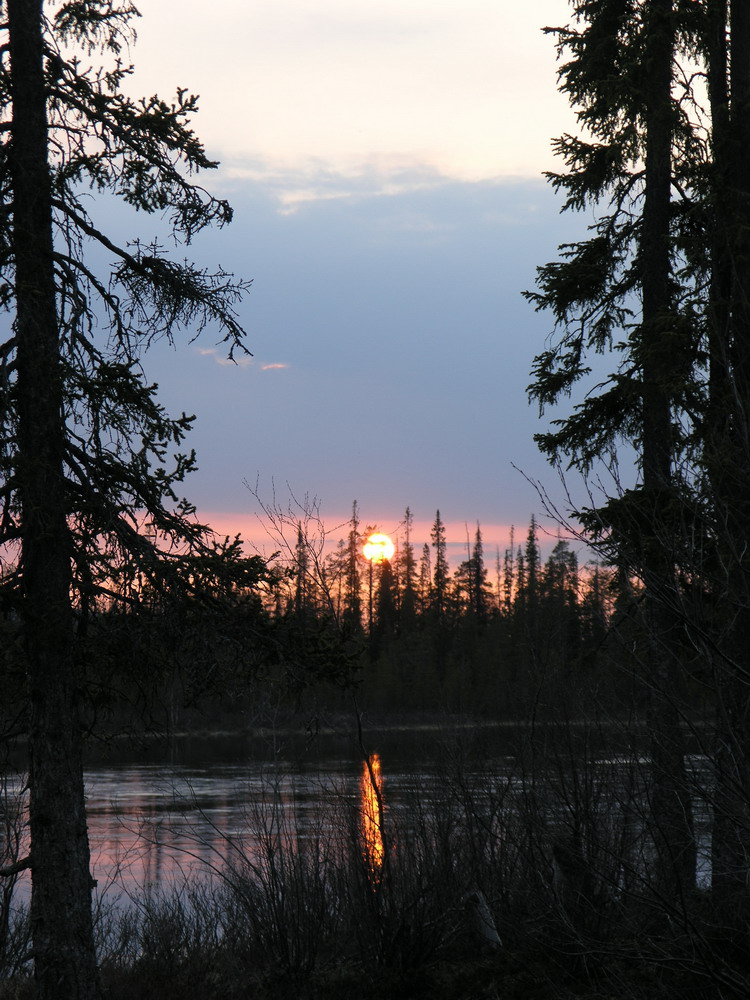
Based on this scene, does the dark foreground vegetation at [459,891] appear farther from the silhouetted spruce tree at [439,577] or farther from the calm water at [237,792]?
the silhouetted spruce tree at [439,577]

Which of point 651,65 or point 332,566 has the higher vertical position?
point 651,65

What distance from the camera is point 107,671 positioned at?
9.76m

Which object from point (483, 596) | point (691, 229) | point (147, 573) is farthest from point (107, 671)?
point (483, 596)

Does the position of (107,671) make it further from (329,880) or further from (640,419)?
(640,419)

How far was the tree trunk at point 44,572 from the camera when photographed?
342 inches

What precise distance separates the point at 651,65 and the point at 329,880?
1199 cm

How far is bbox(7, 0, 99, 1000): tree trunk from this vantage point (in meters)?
8.70

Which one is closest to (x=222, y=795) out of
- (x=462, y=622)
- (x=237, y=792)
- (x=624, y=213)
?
(x=237, y=792)

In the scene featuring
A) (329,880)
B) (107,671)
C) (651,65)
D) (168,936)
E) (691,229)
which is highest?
(651,65)

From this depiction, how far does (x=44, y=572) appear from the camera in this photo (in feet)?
30.0

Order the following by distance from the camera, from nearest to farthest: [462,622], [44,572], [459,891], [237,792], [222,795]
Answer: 1. [44,572]
2. [459,891]
3. [237,792]
4. [222,795]
5. [462,622]

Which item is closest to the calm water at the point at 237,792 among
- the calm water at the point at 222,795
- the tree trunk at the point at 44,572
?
the calm water at the point at 222,795

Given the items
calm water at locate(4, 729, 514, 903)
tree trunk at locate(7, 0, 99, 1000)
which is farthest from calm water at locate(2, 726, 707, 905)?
tree trunk at locate(7, 0, 99, 1000)

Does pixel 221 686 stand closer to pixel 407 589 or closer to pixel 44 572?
pixel 44 572
